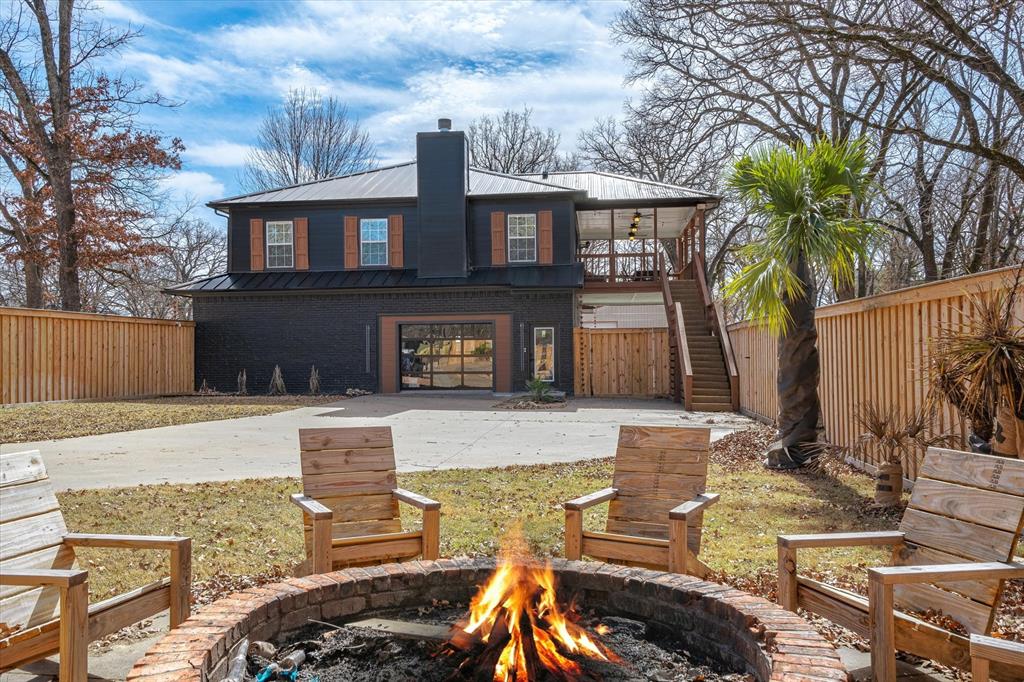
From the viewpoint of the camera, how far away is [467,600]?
3279 millimetres

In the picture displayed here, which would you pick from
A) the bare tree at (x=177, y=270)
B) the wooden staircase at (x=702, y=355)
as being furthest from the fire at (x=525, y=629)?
the bare tree at (x=177, y=270)

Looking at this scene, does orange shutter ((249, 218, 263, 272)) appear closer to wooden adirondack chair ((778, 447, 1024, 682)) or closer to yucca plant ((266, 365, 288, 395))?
yucca plant ((266, 365, 288, 395))

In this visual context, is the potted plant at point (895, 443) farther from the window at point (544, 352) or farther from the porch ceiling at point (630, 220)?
the porch ceiling at point (630, 220)

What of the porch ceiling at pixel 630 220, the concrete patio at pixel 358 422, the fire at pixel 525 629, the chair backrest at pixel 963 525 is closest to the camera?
the fire at pixel 525 629

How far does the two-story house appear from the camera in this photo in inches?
826

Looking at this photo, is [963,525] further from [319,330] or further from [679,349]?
[319,330]

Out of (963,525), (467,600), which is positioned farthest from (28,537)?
(963,525)

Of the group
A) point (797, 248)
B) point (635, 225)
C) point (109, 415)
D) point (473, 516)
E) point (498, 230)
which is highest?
point (635, 225)

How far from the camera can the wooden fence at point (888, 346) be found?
5926 millimetres

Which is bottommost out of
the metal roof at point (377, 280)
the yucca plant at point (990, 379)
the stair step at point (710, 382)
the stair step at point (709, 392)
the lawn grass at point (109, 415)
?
the lawn grass at point (109, 415)

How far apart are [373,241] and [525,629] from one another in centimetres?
2068

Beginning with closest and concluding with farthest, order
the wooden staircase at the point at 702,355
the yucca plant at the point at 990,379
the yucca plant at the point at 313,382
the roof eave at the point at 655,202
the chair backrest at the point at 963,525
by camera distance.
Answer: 1. the chair backrest at the point at 963,525
2. the yucca plant at the point at 990,379
3. the wooden staircase at the point at 702,355
4. the roof eave at the point at 655,202
5. the yucca plant at the point at 313,382

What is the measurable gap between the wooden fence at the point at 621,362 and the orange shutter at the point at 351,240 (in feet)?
24.9

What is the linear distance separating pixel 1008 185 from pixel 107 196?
23745 mm
